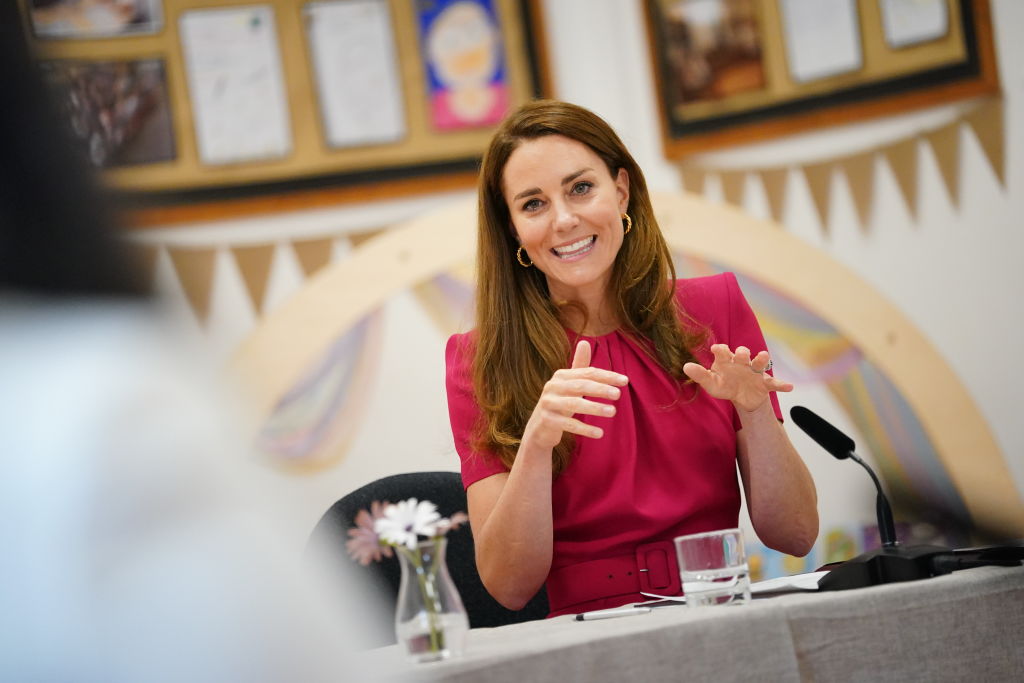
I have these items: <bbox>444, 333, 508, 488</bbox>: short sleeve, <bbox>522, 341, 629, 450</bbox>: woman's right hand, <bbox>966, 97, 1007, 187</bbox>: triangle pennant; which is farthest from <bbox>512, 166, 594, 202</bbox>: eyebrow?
<bbox>966, 97, 1007, 187</bbox>: triangle pennant

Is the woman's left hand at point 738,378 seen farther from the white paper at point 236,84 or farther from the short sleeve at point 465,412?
the white paper at point 236,84

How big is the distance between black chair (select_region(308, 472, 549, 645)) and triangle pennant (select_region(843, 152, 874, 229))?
5.67 ft

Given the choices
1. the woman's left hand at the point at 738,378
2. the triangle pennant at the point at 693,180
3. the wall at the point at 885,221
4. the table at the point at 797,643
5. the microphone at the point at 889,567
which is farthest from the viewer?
the triangle pennant at the point at 693,180

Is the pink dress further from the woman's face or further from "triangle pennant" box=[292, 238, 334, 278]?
"triangle pennant" box=[292, 238, 334, 278]

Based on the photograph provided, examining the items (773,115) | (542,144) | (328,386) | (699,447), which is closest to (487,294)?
(542,144)

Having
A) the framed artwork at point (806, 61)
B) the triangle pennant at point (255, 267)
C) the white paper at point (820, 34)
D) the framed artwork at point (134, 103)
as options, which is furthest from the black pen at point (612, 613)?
the white paper at point (820, 34)

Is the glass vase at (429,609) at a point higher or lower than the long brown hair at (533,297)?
lower

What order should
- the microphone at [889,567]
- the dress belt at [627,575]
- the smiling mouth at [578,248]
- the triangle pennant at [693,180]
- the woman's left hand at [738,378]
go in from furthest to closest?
the triangle pennant at [693,180]
the smiling mouth at [578,248]
the dress belt at [627,575]
the woman's left hand at [738,378]
the microphone at [889,567]

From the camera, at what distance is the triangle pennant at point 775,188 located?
315cm

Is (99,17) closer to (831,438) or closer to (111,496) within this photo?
(831,438)

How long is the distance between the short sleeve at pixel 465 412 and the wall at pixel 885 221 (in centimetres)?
102

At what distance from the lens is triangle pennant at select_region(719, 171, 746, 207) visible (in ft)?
10.3

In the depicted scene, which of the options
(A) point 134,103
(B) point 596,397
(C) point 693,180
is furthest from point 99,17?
(B) point 596,397

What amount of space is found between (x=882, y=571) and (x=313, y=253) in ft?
6.84
